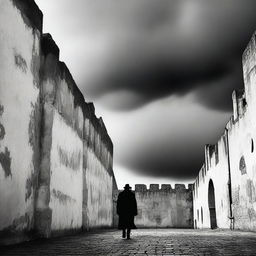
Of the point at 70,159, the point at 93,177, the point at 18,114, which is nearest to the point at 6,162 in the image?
the point at 18,114

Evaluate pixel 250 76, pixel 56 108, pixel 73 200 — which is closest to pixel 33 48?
pixel 56 108

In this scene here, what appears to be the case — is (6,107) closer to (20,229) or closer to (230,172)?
(20,229)

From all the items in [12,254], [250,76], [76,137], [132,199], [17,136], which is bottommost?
[12,254]

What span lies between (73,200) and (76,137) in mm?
1881

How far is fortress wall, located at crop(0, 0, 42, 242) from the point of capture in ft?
20.9

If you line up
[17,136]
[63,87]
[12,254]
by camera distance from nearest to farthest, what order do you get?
1. [12,254]
2. [17,136]
3. [63,87]

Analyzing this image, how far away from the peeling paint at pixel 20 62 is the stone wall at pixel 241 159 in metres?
6.88

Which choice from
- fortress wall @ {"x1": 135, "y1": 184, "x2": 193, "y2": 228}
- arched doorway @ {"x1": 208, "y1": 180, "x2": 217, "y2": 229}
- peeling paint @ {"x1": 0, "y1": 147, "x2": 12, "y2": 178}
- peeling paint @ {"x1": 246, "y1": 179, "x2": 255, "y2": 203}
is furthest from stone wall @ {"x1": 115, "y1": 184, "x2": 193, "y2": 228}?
peeling paint @ {"x1": 0, "y1": 147, "x2": 12, "y2": 178}

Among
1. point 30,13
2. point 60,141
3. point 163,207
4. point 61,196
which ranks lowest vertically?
point 61,196

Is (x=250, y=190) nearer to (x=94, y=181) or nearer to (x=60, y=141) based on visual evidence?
(x=60, y=141)

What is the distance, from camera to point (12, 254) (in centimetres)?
487

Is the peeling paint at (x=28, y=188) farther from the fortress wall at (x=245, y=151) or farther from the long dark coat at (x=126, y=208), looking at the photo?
the fortress wall at (x=245, y=151)

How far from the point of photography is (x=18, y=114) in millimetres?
6996

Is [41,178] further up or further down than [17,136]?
further down
